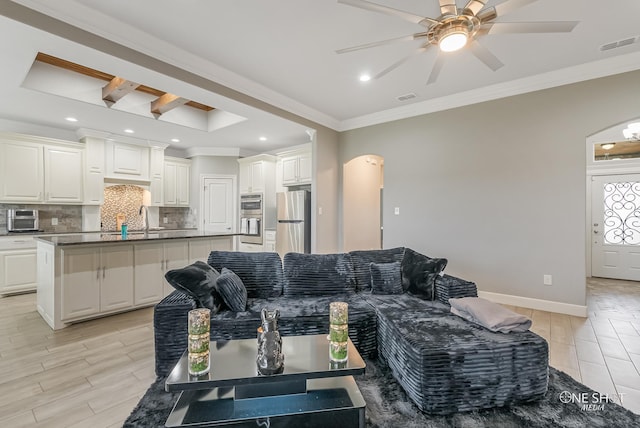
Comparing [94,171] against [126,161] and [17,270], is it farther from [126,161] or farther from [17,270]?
[17,270]

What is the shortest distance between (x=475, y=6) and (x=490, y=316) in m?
2.08

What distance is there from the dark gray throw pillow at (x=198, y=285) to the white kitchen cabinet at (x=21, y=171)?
14.7 feet

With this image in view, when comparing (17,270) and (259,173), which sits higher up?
(259,173)

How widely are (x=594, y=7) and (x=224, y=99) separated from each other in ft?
12.2

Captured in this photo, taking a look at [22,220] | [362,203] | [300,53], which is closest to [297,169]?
[362,203]

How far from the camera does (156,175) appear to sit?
6.25m

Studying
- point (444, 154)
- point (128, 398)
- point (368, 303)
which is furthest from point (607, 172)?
point (128, 398)

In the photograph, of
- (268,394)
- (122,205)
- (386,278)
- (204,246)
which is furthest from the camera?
(122,205)

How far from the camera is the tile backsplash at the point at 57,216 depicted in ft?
15.9

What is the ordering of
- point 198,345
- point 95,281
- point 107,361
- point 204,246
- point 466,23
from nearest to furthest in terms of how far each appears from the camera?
1. point 198,345
2. point 466,23
3. point 107,361
4. point 95,281
5. point 204,246

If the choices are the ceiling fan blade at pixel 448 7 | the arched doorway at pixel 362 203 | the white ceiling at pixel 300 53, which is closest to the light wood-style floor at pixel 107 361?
the white ceiling at pixel 300 53

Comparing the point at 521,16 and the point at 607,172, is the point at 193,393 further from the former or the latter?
the point at 607,172

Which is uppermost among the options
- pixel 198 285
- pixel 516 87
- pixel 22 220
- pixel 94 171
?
pixel 516 87

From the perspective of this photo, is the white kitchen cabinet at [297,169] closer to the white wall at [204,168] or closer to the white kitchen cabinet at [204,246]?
the white wall at [204,168]
